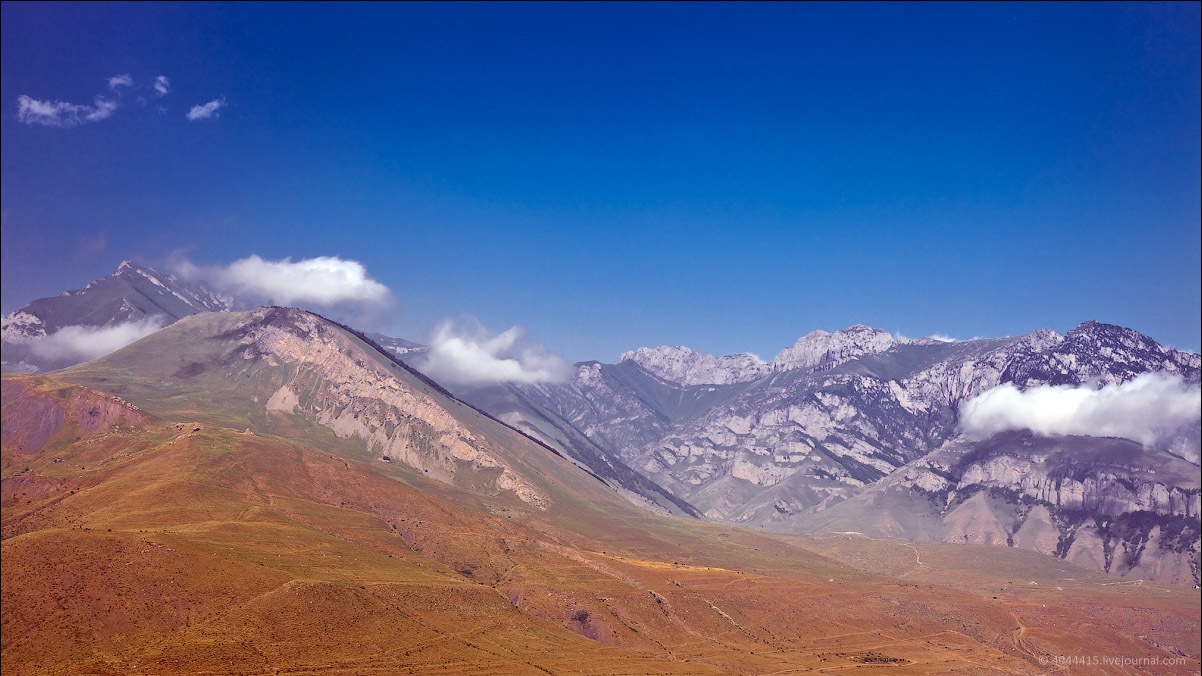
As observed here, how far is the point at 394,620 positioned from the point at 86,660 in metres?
57.6

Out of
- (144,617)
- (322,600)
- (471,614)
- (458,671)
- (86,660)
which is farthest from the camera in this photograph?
(471,614)

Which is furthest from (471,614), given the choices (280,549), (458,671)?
(280,549)

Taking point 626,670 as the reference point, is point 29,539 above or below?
above

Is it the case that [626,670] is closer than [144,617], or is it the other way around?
[144,617]

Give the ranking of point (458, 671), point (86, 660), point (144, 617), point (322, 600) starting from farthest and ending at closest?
point (322, 600) → point (458, 671) → point (144, 617) → point (86, 660)

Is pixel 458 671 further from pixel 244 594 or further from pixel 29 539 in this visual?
pixel 29 539

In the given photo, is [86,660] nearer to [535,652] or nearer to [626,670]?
[535,652]

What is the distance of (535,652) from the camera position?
547ft

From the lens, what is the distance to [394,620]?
162 m

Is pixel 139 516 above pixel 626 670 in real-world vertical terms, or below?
above

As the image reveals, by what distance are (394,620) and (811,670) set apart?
99.2 m

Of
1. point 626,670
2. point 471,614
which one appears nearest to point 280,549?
point 471,614

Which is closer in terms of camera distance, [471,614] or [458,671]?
[458,671]

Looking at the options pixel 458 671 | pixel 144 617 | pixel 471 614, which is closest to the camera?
pixel 144 617
